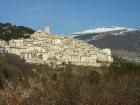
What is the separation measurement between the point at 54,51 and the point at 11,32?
18.2 metres

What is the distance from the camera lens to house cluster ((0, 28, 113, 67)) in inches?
4090

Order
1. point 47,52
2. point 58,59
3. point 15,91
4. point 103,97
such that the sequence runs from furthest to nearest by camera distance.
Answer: point 47,52, point 58,59, point 15,91, point 103,97

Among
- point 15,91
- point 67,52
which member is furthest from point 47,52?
point 15,91

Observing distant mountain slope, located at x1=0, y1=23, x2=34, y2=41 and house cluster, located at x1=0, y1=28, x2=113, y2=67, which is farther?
distant mountain slope, located at x1=0, y1=23, x2=34, y2=41

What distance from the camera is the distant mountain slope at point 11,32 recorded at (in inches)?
4870

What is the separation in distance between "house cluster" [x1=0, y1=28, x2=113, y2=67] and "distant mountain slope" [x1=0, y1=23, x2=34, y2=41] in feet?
5.02

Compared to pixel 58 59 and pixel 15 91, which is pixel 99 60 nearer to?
pixel 58 59

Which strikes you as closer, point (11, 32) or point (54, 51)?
point (54, 51)

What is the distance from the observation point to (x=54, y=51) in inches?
4493

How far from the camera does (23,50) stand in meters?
114

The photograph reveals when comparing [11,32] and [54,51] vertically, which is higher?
[11,32]

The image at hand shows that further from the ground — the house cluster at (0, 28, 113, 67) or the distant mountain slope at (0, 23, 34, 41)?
the distant mountain slope at (0, 23, 34, 41)

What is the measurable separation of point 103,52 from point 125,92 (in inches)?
4214

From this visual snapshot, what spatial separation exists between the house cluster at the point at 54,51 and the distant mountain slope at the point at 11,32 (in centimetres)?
153
